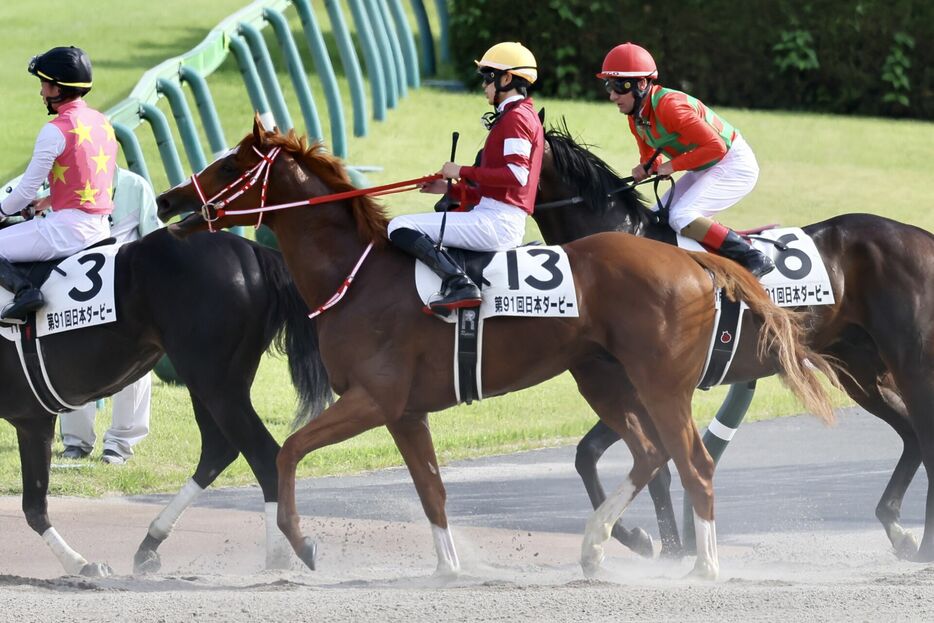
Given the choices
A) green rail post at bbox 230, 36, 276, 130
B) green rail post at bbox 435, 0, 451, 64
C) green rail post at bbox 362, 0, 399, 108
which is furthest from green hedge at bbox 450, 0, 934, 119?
green rail post at bbox 230, 36, 276, 130

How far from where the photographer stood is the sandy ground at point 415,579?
5.37 metres

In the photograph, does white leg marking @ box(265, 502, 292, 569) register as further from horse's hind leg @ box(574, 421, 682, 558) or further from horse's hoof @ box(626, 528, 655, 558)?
horse's hoof @ box(626, 528, 655, 558)

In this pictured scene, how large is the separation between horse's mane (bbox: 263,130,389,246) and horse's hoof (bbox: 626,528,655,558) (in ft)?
6.28

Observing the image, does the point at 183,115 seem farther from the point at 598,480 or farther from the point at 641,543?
the point at 641,543

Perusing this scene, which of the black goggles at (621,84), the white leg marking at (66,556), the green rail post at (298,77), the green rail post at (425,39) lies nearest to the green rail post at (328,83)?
the green rail post at (298,77)

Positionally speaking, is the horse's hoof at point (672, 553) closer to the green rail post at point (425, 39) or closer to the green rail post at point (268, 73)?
the green rail post at point (268, 73)

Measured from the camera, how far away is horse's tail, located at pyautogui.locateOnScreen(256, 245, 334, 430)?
6930 millimetres

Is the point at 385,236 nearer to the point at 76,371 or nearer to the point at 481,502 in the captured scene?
the point at 76,371

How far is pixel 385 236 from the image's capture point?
6.58 metres

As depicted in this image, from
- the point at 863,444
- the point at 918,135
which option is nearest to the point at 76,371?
the point at 863,444

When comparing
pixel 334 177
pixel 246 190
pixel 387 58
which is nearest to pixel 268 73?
pixel 387 58

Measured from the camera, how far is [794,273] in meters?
7.04

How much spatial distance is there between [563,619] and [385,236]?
2.04 metres

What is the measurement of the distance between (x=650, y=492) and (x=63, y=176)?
317 centimetres
